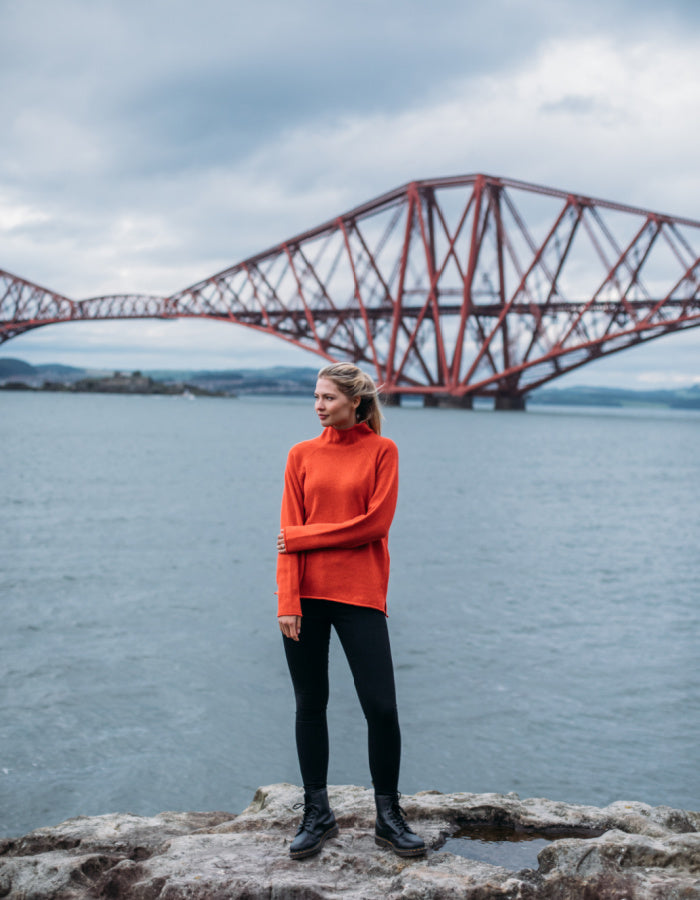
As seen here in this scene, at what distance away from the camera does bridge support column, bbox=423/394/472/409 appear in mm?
61250

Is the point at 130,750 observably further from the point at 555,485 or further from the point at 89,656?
the point at 555,485

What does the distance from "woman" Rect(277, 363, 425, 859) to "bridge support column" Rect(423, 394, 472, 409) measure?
5748 centimetres

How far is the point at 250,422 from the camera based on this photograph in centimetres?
5016

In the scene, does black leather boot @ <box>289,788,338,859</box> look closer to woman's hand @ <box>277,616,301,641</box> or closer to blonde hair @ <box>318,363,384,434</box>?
woman's hand @ <box>277,616,301,641</box>

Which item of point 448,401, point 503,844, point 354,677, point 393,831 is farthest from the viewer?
point 448,401

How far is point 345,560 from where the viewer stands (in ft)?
8.68

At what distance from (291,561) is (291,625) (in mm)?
194

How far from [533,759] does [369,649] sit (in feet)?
11.9

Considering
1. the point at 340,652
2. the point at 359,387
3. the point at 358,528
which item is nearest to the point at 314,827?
the point at 358,528

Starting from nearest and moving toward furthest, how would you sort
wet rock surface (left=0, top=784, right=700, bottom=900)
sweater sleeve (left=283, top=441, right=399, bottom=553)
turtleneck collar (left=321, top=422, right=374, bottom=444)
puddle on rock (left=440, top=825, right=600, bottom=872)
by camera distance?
1. wet rock surface (left=0, top=784, right=700, bottom=900)
2. sweater sleeve (left=283, top=441, right=399, bottom=553)
3. turtleneck collar (left=321, top=422, right=374, bottom=444)
4. puddle on rock (left=440, top=825, right=600, bottom=872)

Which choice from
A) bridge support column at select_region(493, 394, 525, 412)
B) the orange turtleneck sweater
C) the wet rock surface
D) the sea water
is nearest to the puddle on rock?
the wet rock surface

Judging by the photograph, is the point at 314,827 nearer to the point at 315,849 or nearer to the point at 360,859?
the point at 315,849

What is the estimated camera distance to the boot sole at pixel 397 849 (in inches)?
103

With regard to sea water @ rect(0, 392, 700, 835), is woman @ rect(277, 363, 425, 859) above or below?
above
